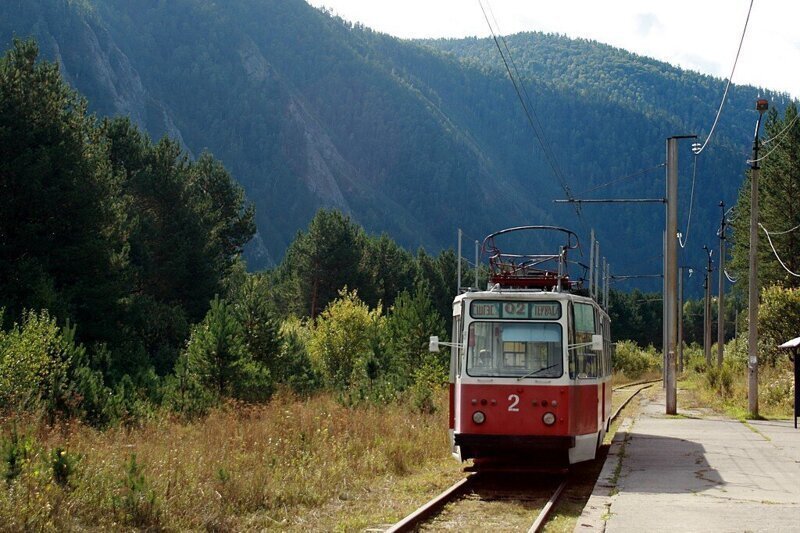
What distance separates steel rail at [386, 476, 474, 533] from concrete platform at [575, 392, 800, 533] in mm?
1766

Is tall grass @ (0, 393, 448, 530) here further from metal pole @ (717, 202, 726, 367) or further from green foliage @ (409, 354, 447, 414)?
metal pole @ (717, 202, 726, 367)

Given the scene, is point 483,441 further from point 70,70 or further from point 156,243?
point 70,70

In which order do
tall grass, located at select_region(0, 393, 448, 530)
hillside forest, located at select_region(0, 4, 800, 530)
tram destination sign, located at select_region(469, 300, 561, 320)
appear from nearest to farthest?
tall grass, located at select_region(0, 393, 448, 530)
hillside forest, located at select_region(0, 4, 800, 530)
tram destination sign, located at select_region(469, 300, 561, 320)

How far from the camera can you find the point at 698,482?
1520 cm

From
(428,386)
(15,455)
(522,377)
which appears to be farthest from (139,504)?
(428,386)

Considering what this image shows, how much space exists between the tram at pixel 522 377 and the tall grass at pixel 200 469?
71.3 inches

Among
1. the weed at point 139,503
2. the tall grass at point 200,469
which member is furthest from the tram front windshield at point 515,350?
the weed at point 139,503

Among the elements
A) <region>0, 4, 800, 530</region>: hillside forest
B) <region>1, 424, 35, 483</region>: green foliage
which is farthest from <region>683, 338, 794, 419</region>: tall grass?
<region>1, 424, 35, 483</region>: green foliage

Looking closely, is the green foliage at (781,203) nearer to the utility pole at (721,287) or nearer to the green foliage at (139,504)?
the utility pole at (721,287)

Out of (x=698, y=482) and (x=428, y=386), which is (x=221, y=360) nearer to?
(x=428, y=386)

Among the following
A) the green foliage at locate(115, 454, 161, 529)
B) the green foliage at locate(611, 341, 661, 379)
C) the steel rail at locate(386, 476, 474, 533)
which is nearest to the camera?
the green foliage at locate(115, 454, 161, 529)

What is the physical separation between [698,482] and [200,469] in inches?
287

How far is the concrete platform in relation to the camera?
11.5m

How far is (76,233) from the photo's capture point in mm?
40656
